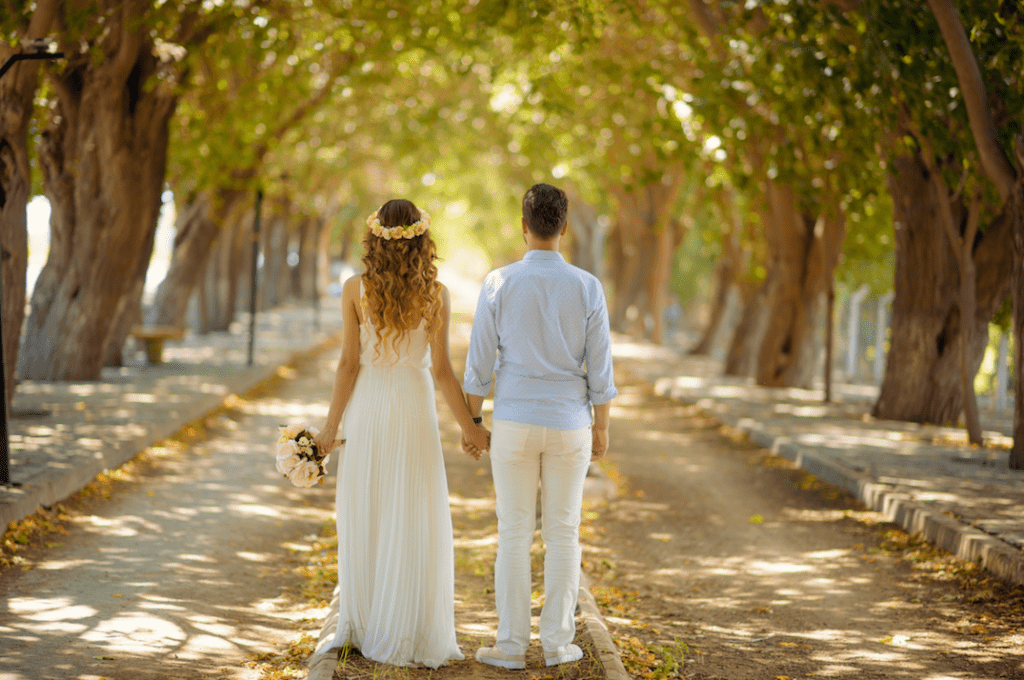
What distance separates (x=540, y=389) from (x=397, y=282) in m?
0.80

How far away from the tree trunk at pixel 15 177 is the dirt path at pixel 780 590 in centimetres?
569

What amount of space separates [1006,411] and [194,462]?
1273cm

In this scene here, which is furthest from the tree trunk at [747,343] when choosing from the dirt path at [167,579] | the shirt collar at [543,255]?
the shirt collar at [543,255]

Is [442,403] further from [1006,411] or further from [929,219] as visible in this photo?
[1006,411]

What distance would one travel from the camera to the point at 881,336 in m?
21.7

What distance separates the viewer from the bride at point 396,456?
4.73 metres

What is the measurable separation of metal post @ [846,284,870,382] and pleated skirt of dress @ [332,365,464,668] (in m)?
18.8

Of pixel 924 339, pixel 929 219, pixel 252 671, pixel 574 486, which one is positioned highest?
pixel 929 219

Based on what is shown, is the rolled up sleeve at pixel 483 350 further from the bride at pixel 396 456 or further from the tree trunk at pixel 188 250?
the tree trunk at pixel 188 250

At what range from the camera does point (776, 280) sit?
17.2 m

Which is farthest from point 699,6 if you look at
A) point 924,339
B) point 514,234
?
point 514,234

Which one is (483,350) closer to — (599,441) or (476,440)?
(476,440)

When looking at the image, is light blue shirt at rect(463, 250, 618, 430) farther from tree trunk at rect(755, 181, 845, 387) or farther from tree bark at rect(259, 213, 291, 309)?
tree bark at rect(259, 213, 291, 309)

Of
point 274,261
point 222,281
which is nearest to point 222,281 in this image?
point 222,281
